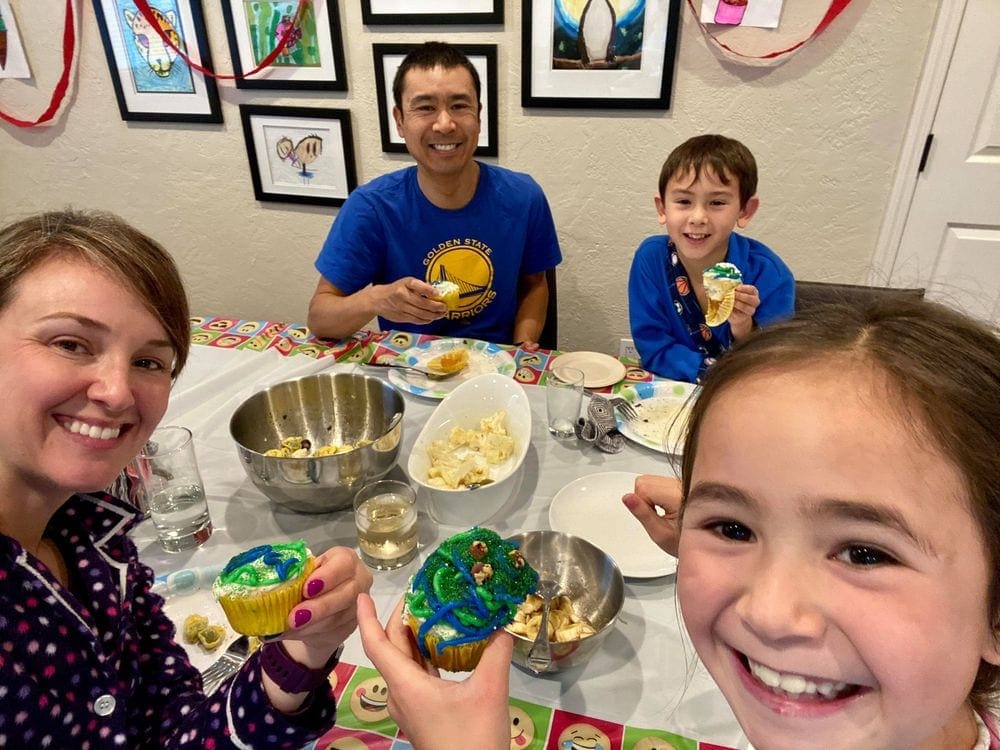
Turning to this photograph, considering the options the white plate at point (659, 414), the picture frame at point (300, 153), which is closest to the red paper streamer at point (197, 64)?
the picture frame at point (300, 153)

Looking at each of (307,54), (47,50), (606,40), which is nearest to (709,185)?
(606,40)

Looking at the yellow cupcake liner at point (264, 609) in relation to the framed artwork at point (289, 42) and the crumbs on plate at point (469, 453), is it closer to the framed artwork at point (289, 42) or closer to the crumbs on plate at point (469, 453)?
the crumbs on plate at point (469, 453)

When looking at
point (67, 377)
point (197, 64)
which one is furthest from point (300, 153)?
point (67, 377)

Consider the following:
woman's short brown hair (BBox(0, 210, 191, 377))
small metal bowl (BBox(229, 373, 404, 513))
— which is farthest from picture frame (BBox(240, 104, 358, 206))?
woman's short brown hair (BBox(0, 210, 191, 377))

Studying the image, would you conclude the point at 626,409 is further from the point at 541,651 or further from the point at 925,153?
the point at 925,153

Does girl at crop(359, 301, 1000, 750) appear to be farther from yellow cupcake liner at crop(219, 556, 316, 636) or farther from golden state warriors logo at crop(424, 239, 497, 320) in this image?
golden state warriors logo at crop(424, 239, 497, 320)

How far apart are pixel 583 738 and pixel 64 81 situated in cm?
385

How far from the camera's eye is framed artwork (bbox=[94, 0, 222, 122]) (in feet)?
9.30

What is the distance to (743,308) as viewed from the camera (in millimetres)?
1619

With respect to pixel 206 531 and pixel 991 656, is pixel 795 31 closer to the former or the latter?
pixel 991 656

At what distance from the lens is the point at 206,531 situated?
1124 mm

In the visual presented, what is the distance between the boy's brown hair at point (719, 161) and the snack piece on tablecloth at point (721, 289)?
313mm

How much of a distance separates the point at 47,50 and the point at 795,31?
3.48 meters

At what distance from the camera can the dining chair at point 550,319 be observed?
92.0 inches
